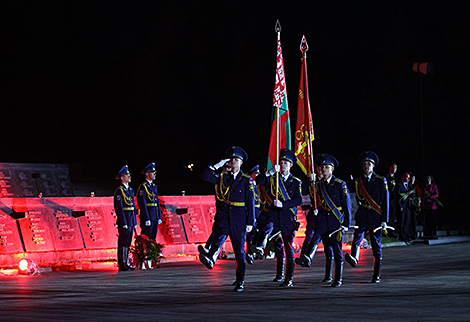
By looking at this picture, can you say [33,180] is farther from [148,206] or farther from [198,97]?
[198,97]

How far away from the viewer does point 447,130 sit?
50.0 metres

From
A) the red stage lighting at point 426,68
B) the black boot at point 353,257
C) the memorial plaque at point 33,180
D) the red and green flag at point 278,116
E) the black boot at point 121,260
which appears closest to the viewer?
the black boot at point 353,257

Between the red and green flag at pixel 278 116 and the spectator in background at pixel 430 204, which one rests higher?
the red and green flag at pixel 278 116

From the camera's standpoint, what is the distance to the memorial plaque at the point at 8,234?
52.5 feet

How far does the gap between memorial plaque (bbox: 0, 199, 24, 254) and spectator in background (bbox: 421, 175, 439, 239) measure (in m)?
14.3

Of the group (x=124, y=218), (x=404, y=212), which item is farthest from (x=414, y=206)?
(x=124, y=218)

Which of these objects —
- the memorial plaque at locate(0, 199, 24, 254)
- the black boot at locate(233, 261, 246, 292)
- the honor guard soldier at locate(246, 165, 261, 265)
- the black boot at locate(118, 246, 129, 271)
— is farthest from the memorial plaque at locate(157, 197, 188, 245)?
the black boot at locate(233, 261, 246, 292)

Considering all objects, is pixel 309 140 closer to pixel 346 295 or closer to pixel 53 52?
pixel 346 295

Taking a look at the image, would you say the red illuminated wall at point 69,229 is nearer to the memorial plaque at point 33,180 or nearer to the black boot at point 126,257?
the black boot at point 126,257

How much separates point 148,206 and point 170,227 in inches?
78.4

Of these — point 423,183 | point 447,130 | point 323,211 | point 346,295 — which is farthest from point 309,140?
point 447,130

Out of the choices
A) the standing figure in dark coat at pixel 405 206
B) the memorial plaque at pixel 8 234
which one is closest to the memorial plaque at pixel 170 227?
the memorial plaque at pixel 8 234

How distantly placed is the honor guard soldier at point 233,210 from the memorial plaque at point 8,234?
576 cm

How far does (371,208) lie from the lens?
528 inches
